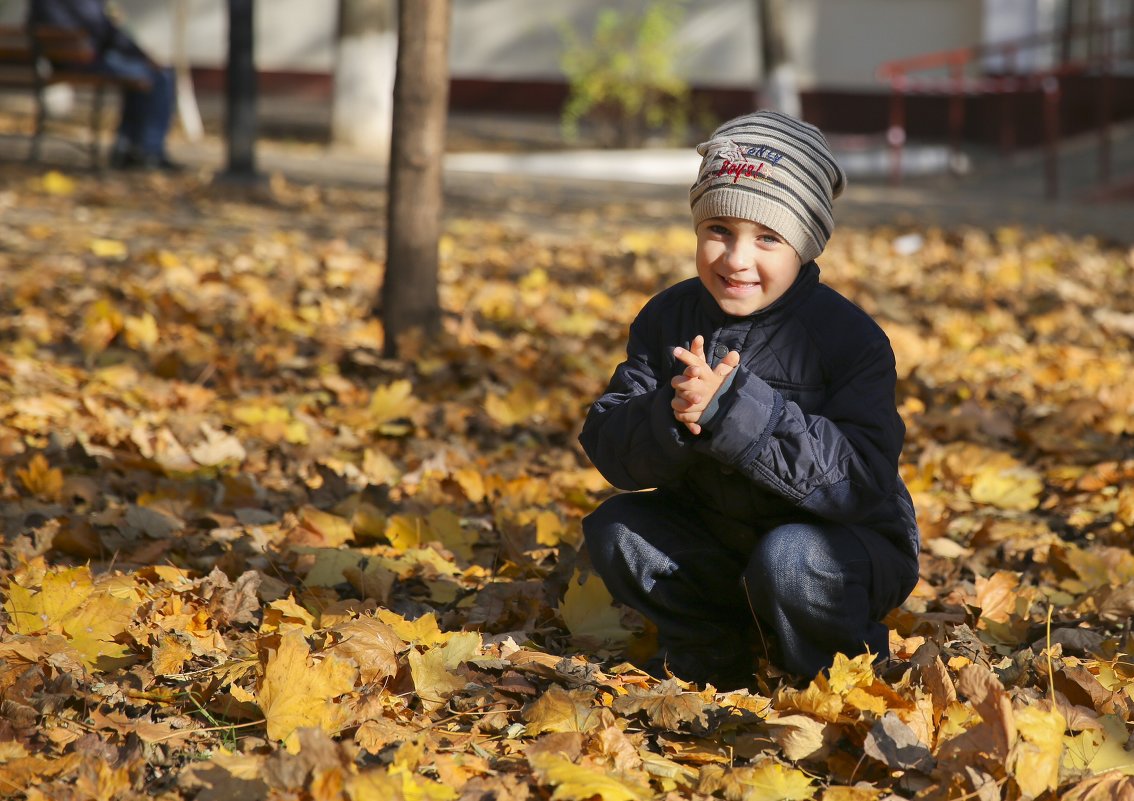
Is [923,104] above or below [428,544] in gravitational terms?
above

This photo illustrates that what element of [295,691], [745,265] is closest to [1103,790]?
[745,265]

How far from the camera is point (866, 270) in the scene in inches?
314

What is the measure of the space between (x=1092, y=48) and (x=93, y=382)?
681 inches

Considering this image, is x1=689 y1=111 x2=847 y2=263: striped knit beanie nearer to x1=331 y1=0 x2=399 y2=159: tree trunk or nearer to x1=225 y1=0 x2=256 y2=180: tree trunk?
x1=225 y1=0 x2=256 y2=180: tree trunk

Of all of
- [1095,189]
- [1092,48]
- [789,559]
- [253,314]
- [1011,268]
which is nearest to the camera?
[789,559]

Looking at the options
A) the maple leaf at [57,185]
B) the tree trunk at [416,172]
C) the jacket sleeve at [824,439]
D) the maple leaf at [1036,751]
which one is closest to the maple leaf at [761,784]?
the maple leaf at [1036,751]

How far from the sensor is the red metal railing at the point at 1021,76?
13.5 meters

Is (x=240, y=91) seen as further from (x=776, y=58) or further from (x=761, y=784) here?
(x=776, y=58)

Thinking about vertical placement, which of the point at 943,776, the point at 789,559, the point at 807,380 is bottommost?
the point at 943,776

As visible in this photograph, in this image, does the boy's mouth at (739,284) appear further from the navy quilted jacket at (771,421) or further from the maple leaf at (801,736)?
the maple leaf at (801,736)

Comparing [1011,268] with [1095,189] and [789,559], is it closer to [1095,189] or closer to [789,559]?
[789,559]

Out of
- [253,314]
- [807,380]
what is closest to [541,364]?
[253,314]

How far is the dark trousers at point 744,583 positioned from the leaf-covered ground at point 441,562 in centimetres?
11

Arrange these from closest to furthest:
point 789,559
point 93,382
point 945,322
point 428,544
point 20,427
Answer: point 789,559
point 428,544
point 20,427
point 93,382
point 945,322
